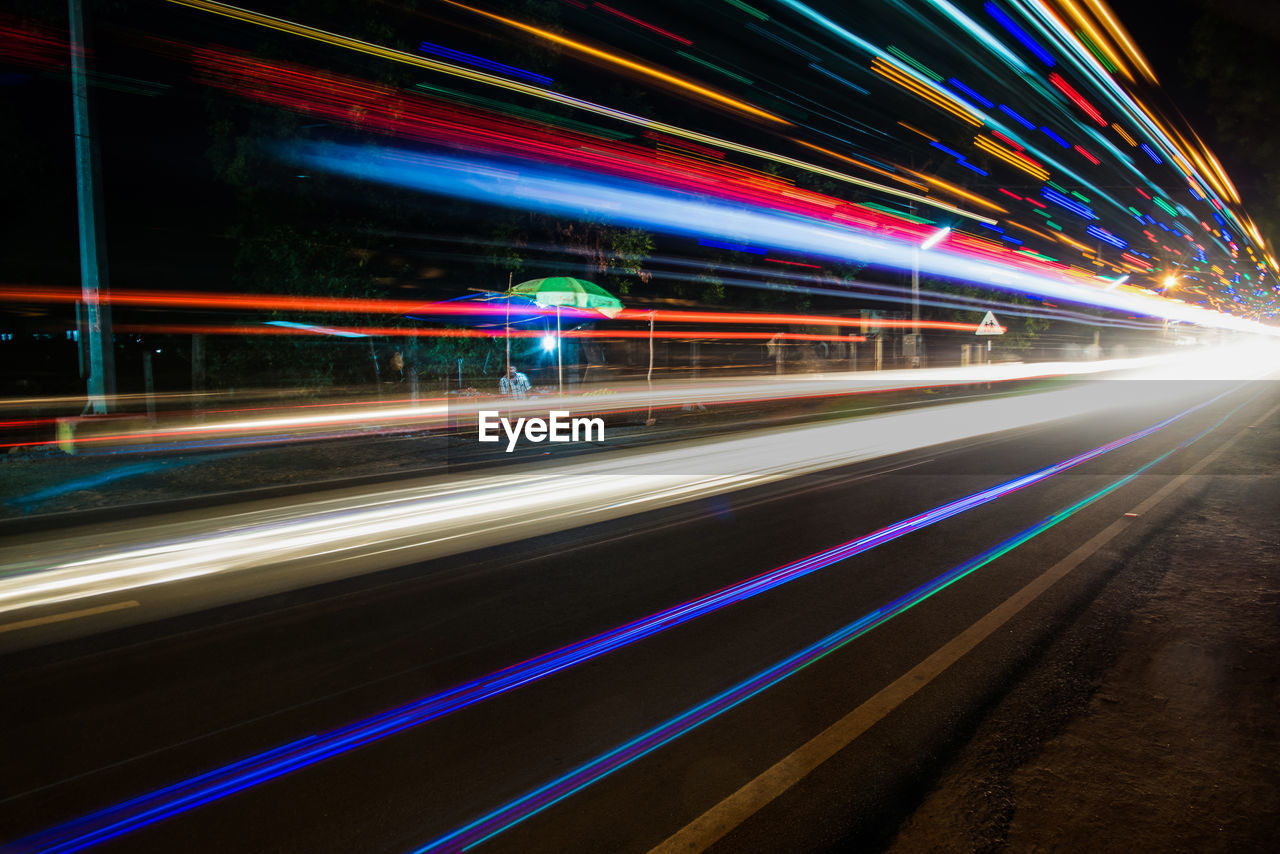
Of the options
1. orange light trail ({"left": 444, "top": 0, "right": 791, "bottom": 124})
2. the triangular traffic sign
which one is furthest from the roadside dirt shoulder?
the triangular traffic sign

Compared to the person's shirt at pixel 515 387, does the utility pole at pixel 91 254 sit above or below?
above

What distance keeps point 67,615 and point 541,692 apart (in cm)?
378

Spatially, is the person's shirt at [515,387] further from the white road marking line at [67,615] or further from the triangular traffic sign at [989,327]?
the triangular traffic sign at [989,327]

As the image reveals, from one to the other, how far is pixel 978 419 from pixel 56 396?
24664mm

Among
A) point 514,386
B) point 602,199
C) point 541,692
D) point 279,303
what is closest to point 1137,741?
point 541,692

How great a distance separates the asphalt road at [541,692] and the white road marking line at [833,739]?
36mm

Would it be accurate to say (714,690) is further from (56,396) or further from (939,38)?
(939,38)

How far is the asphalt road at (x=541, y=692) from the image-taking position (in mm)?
2740

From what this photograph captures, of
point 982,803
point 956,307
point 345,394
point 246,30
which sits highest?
point 246,30

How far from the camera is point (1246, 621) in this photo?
4.58m

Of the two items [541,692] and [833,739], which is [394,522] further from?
[833,739]

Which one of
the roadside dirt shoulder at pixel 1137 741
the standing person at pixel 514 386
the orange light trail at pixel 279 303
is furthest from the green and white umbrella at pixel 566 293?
the roadside dirt shoulder at pixel 1137 741

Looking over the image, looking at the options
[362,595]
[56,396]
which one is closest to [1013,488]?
[362,595]

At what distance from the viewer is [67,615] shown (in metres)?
4.99
